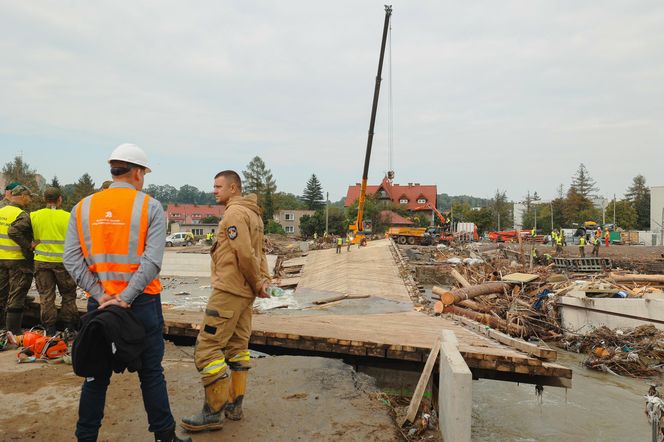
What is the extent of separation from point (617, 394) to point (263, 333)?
7.16m

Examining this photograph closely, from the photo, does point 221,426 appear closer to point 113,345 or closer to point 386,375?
point 113,345

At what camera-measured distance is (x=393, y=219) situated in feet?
185

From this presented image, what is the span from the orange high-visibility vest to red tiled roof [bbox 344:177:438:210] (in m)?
67.1

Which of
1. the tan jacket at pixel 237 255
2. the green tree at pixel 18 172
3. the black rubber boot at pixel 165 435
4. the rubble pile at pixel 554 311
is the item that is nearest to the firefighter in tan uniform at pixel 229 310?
the tan jacket at pixel 237 255

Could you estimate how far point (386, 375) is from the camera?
519 cm

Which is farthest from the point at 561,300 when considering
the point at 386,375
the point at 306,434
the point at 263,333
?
the point at 306,434

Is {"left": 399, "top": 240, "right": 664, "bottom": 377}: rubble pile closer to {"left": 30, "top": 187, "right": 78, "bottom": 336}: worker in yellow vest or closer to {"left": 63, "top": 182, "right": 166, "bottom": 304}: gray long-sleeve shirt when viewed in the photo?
{"left": 30, "top": 187, "right": 78, "bottom": 336}: worker in yellow vest

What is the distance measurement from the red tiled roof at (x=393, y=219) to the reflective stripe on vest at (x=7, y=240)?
49783 mm

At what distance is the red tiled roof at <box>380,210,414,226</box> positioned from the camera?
54.3 metres

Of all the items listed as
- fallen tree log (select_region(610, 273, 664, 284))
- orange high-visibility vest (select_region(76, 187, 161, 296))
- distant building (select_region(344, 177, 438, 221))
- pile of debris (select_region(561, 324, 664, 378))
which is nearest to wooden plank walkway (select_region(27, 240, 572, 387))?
orange high-visibility vest (select_region(76, 187, 161, 296))

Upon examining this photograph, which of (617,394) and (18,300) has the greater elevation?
(18,300)

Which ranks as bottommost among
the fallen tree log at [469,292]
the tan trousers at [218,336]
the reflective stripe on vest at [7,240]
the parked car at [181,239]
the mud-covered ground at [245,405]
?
the fallen tree log at [469,292]

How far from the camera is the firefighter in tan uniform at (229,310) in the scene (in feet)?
10.3

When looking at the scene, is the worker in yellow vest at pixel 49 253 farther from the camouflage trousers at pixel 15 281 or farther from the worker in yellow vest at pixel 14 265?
the camouflage trousers at pixel 15 281
